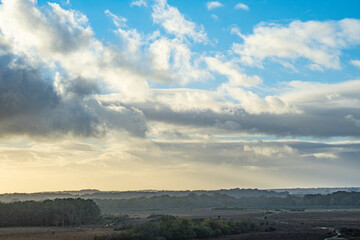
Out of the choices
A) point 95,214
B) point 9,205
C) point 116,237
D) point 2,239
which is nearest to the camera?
point 116,237

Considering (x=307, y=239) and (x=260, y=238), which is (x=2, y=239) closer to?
(x=260, y=238)

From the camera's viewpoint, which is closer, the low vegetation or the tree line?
the low vegetation

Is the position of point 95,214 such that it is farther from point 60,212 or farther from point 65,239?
point 65,239

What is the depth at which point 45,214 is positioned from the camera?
6363 inches

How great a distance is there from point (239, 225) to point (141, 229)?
3862 cm

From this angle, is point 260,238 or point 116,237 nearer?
point 116,237

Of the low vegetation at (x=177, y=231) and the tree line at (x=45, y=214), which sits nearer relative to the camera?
the low vegetation at (x=177, y=231)

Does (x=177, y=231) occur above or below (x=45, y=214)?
below

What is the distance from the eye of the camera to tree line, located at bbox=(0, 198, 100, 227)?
158000 millimetres

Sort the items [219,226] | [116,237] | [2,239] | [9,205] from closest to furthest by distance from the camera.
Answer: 1. [116,237]
2. [2,239]
3. [219,226]
4. [9,205]

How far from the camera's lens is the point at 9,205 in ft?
526

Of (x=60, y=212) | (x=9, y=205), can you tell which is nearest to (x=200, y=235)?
(x=60, y=212)

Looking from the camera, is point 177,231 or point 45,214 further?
point 45,214

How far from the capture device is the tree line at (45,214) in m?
158
